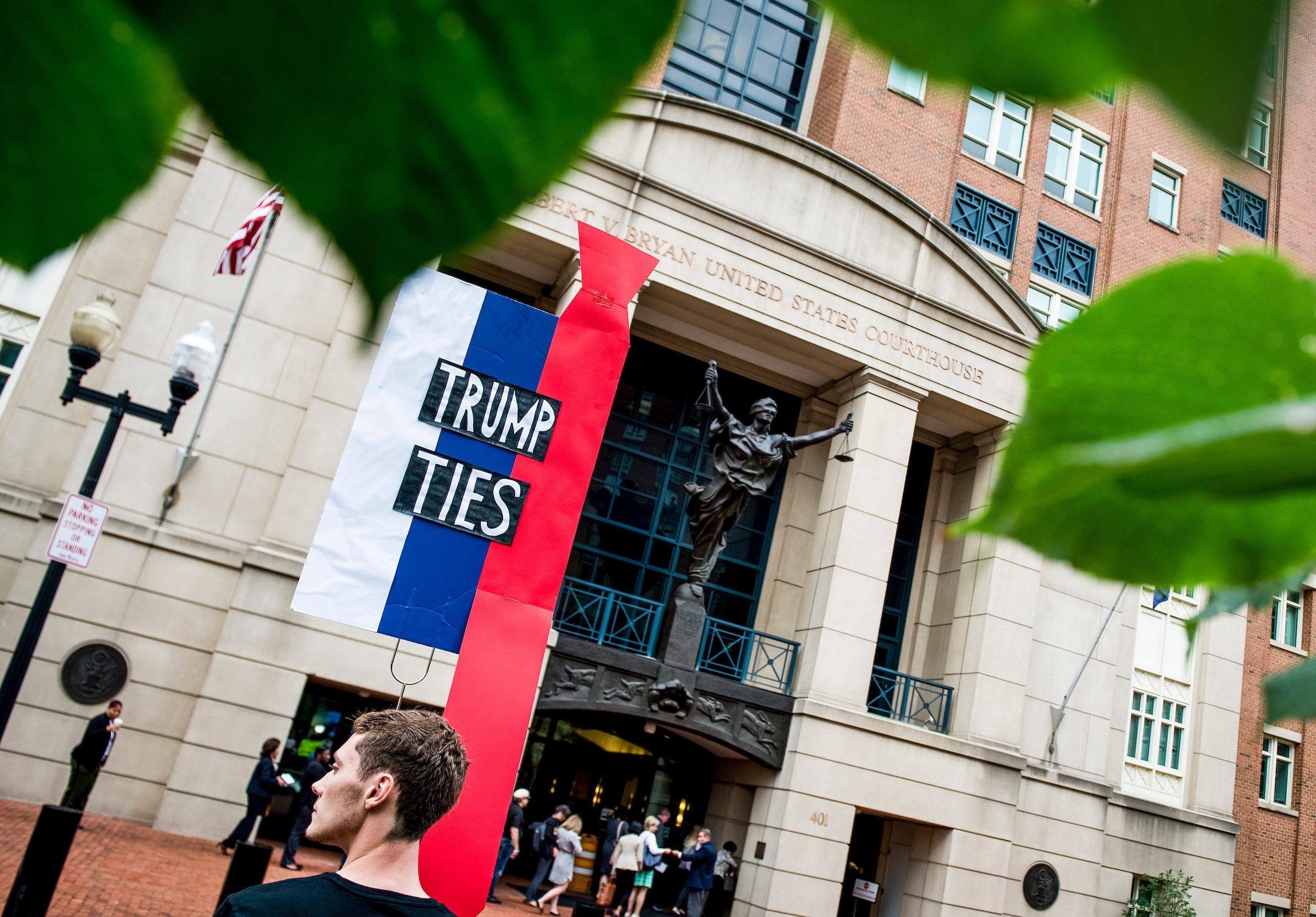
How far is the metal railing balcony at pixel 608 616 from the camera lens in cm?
1454

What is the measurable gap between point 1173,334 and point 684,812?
17.2 metres

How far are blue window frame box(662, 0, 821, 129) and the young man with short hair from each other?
1569 cm

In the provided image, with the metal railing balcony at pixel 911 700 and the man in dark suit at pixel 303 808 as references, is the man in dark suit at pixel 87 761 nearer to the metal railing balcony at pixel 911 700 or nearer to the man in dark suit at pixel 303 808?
the man in dark suit at pixel 303 808

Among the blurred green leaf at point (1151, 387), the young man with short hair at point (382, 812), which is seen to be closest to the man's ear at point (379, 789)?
the young man with short hair at point (382, 812)

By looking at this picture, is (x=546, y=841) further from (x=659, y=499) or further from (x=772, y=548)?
(x=772, y=548)

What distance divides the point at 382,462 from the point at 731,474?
8706 millimetres

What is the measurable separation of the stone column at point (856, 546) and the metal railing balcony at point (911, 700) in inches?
40.1

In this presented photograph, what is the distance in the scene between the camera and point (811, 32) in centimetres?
1769

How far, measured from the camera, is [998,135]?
19609 mm

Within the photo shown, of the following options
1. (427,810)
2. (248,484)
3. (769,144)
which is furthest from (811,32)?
(427,810)

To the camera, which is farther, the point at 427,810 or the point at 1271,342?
the point at 427,810

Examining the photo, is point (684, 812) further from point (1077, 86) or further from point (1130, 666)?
point (1077, 86)

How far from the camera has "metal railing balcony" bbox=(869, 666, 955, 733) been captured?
15.8 m

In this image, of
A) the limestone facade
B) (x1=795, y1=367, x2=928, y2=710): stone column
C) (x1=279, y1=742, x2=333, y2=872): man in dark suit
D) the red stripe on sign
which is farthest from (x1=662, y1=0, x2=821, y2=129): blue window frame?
(x1=279, y1=742, x2=333, y2=872): man in dark suit
